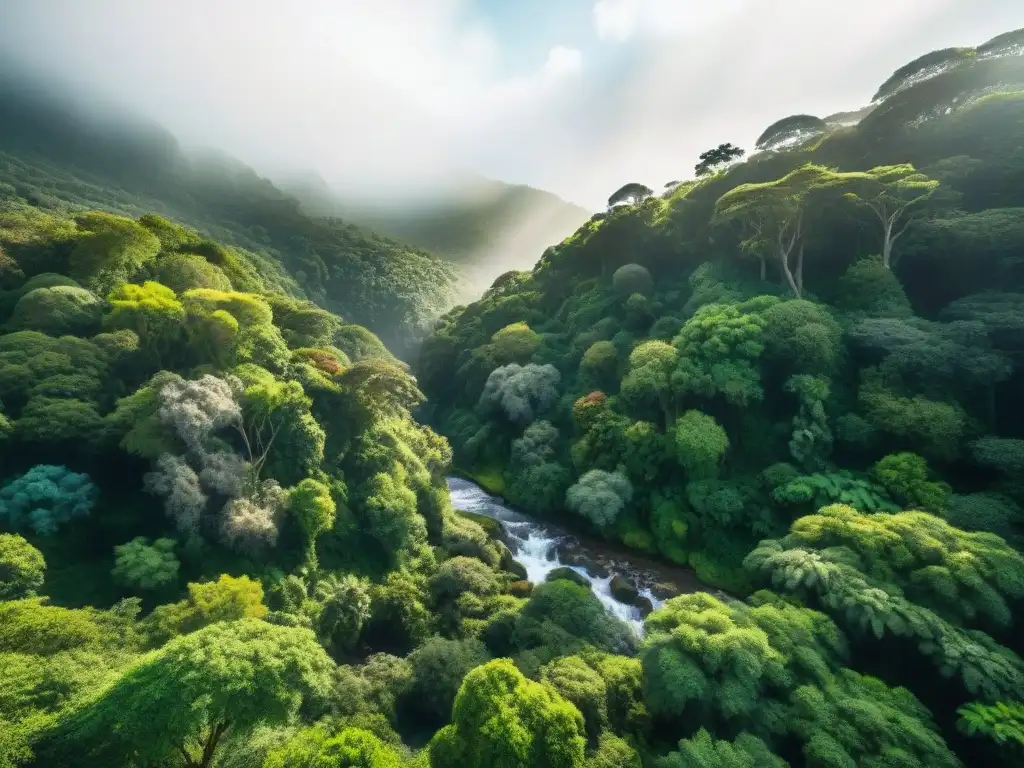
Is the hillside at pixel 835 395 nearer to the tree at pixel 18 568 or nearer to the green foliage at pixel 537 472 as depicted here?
the green foliage at pixel 537 472

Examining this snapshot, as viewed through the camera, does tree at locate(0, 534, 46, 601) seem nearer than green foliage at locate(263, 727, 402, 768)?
No

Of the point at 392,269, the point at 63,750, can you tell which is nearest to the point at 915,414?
the point at 63,750

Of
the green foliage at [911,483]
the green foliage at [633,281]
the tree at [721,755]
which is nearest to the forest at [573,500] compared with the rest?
the tree at [721,755]

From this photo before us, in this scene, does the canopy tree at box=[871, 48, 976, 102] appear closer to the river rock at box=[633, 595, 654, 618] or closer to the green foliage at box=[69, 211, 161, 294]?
the river rock at box=[633, 595, 654, 618]

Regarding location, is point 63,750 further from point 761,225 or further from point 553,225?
point 553,225

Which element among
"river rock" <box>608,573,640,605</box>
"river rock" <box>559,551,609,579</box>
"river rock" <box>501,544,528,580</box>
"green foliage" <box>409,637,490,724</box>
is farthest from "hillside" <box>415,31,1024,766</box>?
"green foliage" <box>409,637,490,724</box>

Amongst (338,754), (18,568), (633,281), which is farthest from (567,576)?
(633,281)

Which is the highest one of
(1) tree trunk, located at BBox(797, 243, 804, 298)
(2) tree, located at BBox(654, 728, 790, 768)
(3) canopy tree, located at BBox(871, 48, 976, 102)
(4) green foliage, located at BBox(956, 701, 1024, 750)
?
(3) canopy tree, located at BBox(871, 48, 976, 102)
